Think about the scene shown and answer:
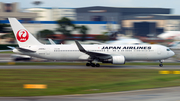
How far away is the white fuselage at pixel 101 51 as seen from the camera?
110ft

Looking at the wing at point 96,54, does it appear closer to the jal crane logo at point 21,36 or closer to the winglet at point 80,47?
the winglet at point 80,47

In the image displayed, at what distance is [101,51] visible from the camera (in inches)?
1340

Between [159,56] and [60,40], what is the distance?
56482mm

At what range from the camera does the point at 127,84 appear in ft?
65.7

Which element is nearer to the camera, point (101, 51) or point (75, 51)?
point (75, 51)

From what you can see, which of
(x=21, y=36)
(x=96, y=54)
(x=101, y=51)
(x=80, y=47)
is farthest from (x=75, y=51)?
(x=21, y=36)

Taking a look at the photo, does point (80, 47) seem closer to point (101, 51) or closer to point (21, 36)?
point (101, 51)

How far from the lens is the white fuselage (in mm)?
33594

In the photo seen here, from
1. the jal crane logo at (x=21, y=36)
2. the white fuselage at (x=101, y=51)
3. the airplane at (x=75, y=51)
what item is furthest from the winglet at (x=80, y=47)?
the jal crane logo at (x=21, y=36)

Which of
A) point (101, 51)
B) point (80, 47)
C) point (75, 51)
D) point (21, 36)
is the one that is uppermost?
point (21, 36)

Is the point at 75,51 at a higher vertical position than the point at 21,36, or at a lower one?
lower

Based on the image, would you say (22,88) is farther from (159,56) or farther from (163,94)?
(159,56)

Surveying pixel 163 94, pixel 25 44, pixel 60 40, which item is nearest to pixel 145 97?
pixel 163 94

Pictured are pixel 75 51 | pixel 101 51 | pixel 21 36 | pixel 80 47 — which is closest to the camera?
pixel 80 47
